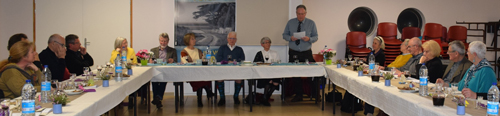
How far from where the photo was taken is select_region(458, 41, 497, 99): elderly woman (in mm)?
3320

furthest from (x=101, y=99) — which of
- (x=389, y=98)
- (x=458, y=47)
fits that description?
(x=458, y=47)

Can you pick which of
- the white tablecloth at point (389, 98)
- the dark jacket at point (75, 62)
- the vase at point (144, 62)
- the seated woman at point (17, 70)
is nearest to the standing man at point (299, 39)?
the white tablecloth at point (389, 98)

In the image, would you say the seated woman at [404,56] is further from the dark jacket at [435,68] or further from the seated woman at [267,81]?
the seated woman at [267,81]

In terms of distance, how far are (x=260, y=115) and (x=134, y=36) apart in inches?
120

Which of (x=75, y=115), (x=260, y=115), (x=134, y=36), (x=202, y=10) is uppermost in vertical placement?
(x=202, y=10)

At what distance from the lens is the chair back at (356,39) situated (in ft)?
26.1

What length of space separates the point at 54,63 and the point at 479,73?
3926 mm

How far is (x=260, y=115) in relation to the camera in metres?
5.30

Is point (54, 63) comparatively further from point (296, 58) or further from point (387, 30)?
point (387, 30)

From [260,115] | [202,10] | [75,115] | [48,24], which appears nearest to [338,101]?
[260,115]

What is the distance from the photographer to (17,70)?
3.35m

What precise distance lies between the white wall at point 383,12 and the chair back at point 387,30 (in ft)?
1.76

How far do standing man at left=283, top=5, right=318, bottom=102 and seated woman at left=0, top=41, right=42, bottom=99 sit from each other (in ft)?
12.4

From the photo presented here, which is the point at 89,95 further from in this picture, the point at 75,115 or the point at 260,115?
the point at 260,115
